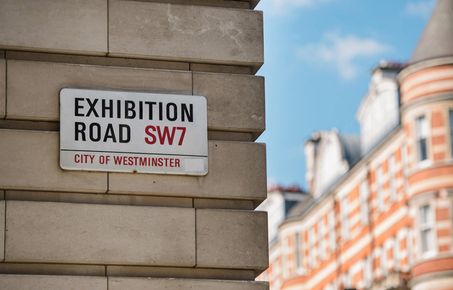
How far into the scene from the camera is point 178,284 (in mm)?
11414

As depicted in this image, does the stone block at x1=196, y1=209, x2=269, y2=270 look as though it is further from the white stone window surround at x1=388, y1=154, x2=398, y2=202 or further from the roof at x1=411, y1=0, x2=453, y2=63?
the white stone window surround at x1=388, y1=154, x2=398, y2=202

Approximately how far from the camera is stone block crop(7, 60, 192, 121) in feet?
37.9

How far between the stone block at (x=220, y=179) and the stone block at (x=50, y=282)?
0.80m

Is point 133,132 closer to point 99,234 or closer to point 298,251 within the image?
point 99,234

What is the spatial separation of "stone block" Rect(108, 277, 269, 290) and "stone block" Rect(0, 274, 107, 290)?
118 millimetres

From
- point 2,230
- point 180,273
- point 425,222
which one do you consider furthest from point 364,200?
point 2,230

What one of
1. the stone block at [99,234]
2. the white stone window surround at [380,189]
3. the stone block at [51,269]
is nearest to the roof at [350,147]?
the white stone window surround at [380,189]

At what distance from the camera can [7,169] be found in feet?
37.3

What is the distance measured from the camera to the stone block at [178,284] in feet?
36.9

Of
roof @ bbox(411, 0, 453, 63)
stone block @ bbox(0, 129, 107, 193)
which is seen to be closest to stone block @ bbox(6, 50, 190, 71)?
stone block @ bbox(0, 129, 107, 193)

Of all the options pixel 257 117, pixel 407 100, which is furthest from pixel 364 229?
pixel 257 117

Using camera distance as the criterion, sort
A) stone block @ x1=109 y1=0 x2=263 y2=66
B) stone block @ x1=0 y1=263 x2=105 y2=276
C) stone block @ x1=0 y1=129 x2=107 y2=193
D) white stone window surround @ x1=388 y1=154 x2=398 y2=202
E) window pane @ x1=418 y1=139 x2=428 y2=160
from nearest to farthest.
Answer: stone block @ x1=0 y1=263 x2=105 y2=276 → stone block @ x1=0 y1=129 x2=107 y2=193 → stone block @ x1=109 y1=0 x2=263 y2=66 → window pane @ x1=418 y1=139 x2=428 y2=160 → white stone window surround @ x1=388 y1=154 x2=398 y2=202

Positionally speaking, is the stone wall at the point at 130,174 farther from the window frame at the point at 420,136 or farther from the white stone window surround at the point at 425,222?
the window frame at the point at 420,136

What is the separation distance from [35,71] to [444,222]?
37.4 metres
